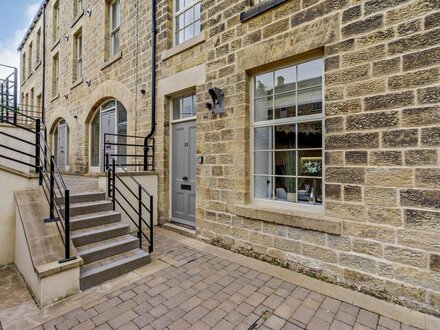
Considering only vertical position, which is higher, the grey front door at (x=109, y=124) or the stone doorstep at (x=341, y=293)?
the grey front door at (x=109, y=124)

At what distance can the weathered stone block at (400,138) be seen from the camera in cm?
235

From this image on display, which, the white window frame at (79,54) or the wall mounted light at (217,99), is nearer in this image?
the wall mounted light at (217,99)

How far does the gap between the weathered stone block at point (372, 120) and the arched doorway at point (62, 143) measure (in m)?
10.2

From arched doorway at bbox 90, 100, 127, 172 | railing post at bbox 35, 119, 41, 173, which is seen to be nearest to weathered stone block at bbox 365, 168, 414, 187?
railing post at bbox 35, 119, 41, 173

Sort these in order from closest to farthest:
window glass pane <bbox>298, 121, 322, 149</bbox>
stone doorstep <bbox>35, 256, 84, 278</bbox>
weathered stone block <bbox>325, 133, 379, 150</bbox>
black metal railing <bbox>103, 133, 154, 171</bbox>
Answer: stone doorstep <bbox>35, 256, 84, 278</bbox>, weathered stone block <bbox>325, 133, 379, 150</bbox>, window glass pane <bbox>298, 121, 322, 149</bbox>, black metal railing <bbox>103, 133, 154, 171</bbox>

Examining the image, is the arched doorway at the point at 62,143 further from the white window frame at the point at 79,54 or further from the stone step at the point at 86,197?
the stone step at the point at 86,197

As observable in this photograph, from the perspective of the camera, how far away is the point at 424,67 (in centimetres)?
229

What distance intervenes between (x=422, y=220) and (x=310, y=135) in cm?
149

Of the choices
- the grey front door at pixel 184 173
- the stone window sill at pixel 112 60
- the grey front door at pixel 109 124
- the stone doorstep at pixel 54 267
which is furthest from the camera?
the grey front door at pixel 109 124

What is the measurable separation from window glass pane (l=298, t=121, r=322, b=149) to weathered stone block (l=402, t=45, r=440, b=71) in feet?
3.40

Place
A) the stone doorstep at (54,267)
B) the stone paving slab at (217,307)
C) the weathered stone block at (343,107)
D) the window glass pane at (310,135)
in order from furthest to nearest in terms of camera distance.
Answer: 1. the window glass pane at (310,135)
2. the weathered stone block at (343,107)
3. the stone doorstep at (54,267)
4. the stone paving slab at (217,307)

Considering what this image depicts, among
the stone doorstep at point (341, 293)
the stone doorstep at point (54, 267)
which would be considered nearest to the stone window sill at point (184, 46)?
the stone doorstep at point (341, 293)

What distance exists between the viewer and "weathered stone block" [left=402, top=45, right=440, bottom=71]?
223 cm

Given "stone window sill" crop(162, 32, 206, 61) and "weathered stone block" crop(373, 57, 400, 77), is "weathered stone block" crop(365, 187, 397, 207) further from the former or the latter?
"stone window sill" crop(162, 32, 206, 61)
